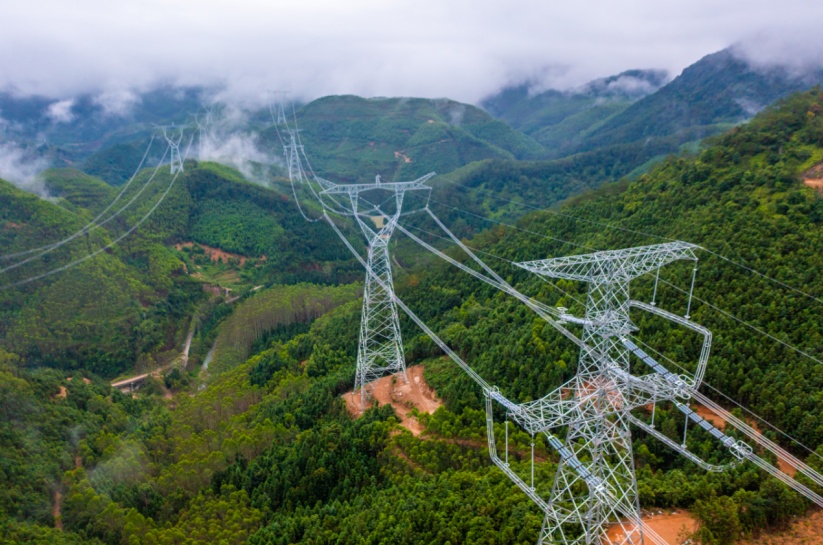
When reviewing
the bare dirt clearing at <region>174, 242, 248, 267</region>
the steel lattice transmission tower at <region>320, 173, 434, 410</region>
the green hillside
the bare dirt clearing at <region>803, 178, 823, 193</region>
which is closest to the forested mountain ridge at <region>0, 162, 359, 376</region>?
the bare dirt clearing at <region>174, 242, 248, 267</region>

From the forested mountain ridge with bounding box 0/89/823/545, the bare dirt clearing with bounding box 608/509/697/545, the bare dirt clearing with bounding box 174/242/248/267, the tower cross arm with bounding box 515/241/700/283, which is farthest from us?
the bare dirt clearing with bounding box 174/242/248/267

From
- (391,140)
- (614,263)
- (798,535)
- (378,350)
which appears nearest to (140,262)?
(378,350)

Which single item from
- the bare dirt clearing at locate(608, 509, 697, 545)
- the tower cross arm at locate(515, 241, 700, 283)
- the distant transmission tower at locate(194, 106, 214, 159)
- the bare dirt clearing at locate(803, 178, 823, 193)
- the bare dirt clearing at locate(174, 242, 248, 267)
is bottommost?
the bare dirt clearing at locate(608, 509, 697, 545)

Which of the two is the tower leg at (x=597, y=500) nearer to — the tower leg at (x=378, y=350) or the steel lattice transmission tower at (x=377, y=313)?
the tower leg at (x=378, y=350)

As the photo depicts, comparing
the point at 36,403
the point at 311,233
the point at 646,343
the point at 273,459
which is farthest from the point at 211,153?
the point at 646,343

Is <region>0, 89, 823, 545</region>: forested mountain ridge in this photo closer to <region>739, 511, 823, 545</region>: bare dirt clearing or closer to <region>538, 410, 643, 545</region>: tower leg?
<region>739, 511, 823, 545</region>: bare dirt clearing
